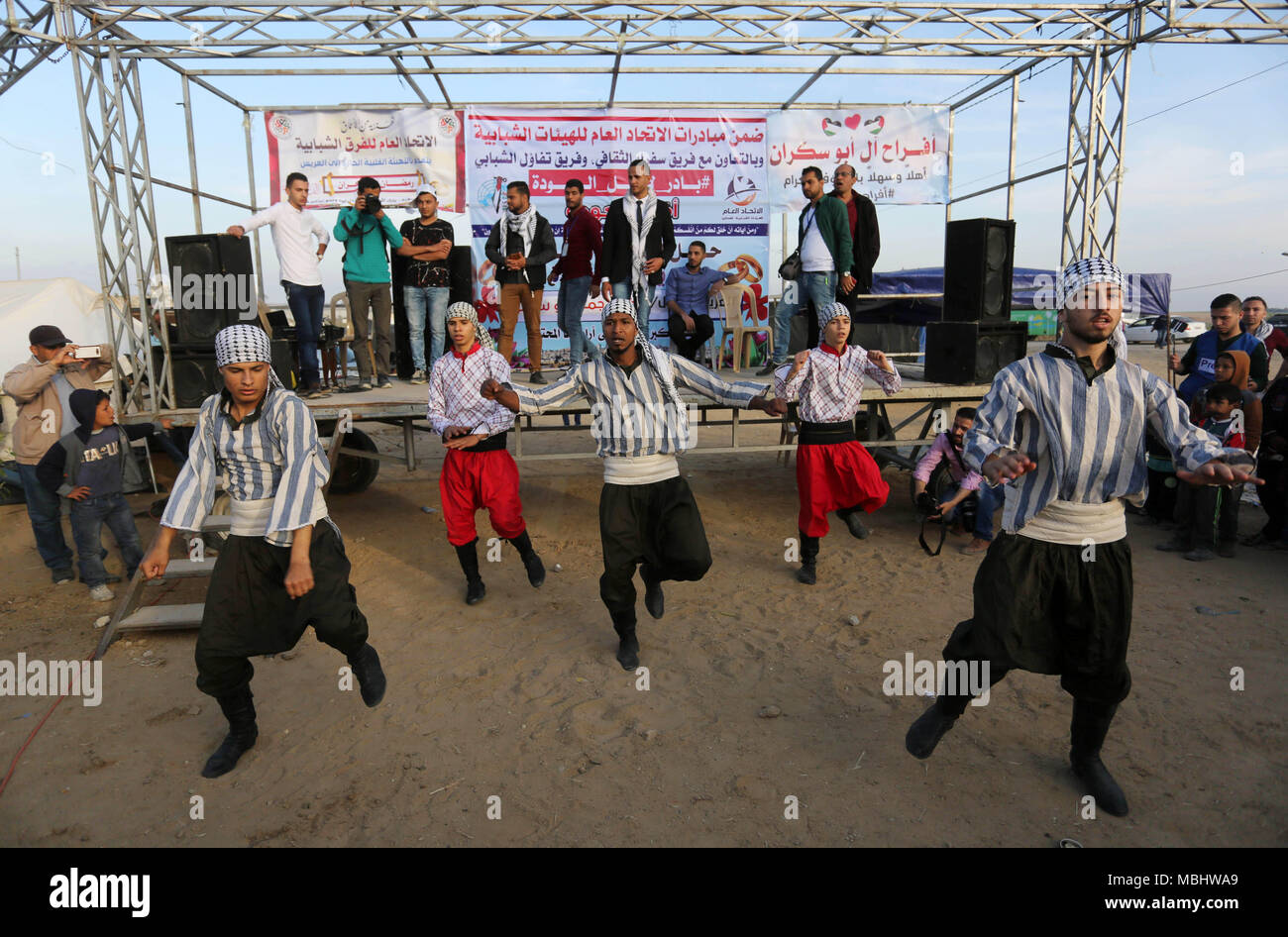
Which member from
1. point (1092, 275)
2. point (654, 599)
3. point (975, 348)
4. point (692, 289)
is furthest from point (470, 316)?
point (692, 289)

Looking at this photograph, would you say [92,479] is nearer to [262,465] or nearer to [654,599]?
[262,465]

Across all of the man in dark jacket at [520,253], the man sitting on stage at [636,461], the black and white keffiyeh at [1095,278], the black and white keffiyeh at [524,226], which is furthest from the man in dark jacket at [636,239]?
the black and white keffiyeh at [1095,278]

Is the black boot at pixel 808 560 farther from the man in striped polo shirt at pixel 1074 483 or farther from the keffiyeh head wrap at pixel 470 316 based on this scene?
the man in striped polo shirt at pixel 1074 483

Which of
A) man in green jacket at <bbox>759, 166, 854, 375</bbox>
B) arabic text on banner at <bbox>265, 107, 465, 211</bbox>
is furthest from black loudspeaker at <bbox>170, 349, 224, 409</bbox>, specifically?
man in green jacket at <bbox>759, 166, 854, 375</bbox>

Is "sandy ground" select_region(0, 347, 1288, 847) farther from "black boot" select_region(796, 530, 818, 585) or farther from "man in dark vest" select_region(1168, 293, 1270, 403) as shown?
"man in dark vest" select_region(1168, 293, 1270, 403)

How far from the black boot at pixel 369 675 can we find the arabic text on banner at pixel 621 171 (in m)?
6.92

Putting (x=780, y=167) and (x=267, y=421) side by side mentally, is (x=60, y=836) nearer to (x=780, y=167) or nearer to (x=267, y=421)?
(x=267, y=421)

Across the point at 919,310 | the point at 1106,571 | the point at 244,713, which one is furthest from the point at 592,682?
the point at 919,310

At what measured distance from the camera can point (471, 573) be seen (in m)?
5.43

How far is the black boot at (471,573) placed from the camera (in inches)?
212

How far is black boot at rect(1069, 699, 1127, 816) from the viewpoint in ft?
9.71

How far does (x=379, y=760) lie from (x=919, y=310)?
15280 mm

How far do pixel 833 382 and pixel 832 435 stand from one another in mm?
379

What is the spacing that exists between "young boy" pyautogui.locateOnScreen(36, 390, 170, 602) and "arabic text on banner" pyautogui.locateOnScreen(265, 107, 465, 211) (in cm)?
500
